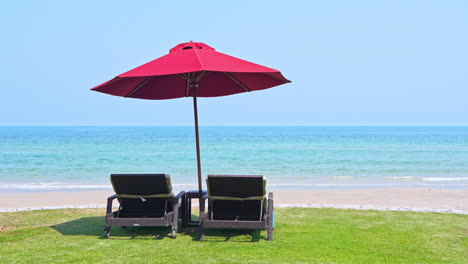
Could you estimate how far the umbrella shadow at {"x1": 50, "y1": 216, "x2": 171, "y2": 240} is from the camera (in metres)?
5.88

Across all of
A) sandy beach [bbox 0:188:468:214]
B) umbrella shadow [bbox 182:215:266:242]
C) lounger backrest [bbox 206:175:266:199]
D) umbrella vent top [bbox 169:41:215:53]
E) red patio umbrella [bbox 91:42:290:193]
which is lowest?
sandy beach [bbox 0:188:468:214]

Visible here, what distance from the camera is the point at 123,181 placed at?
5734 mm

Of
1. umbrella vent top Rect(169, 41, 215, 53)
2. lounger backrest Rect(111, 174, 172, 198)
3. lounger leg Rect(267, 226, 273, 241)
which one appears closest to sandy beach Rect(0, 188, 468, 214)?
lounger backrest Rect(111, 174, 172, 198)

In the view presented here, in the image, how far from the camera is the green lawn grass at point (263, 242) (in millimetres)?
4785

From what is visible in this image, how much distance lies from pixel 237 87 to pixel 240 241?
7.88 feet

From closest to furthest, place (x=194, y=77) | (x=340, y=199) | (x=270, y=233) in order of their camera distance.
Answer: (x=270, y=233) → (x=194, y=77) → (x=340, y=199)

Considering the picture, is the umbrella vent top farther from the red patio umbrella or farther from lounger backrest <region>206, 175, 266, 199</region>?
lounger backrest <region>206, 175, 266, 199</region>

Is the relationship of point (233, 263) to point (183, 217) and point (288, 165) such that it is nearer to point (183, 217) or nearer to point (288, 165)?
point (183, 217)

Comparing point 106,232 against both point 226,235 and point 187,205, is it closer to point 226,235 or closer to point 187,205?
point 187,205

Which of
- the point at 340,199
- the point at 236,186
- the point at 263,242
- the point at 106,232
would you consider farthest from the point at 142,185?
the point at 340,199

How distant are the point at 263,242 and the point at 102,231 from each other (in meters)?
2.18

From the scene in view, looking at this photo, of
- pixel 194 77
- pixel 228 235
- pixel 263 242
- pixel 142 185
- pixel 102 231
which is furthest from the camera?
pixel 194 77

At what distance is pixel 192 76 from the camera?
648 cm

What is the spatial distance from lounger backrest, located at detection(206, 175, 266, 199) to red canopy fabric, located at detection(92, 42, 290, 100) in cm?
124
